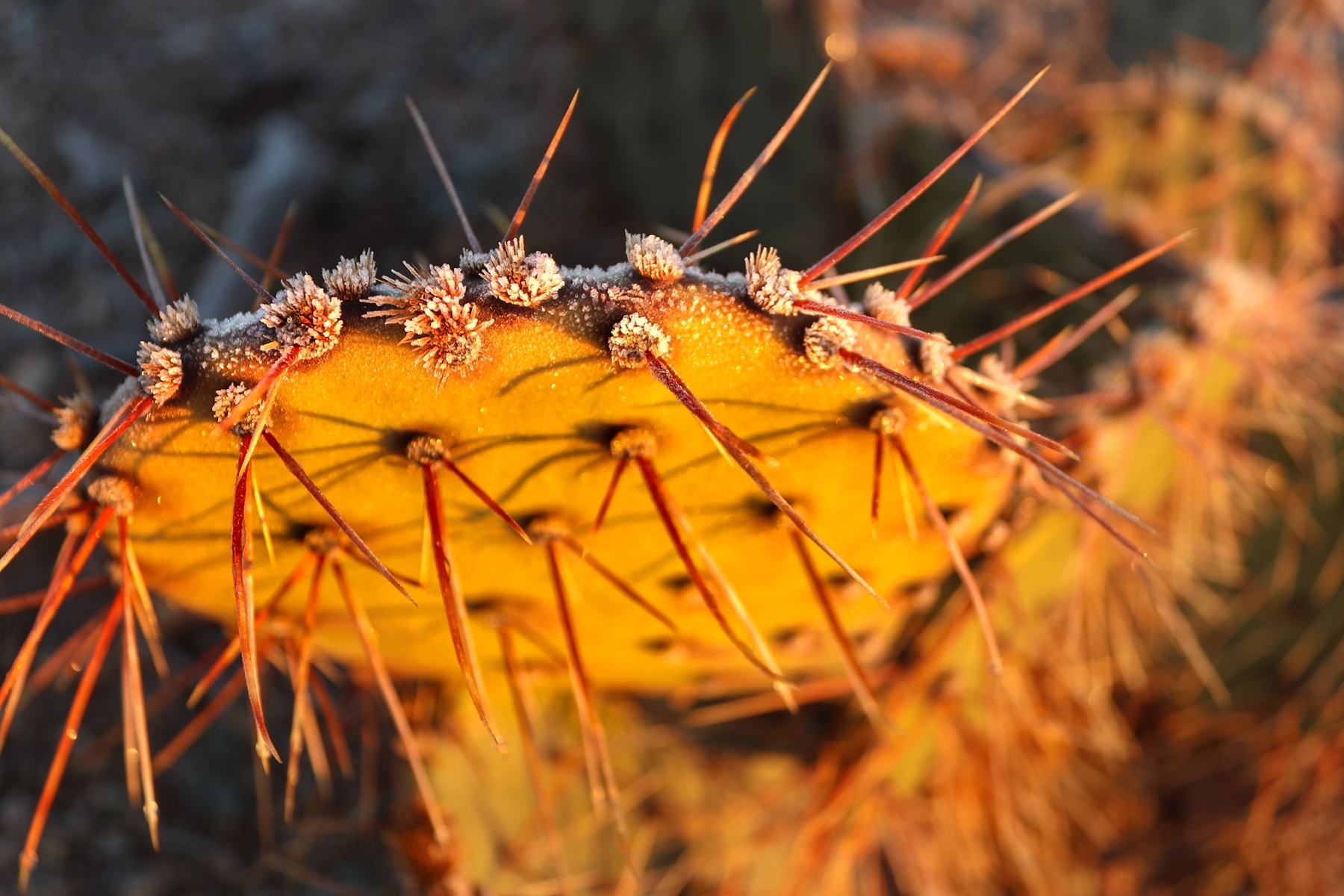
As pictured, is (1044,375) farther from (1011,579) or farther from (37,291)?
(37,291)

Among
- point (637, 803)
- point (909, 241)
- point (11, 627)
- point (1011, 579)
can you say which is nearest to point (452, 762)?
point (637, 803)

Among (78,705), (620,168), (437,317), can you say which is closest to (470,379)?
(437,317)

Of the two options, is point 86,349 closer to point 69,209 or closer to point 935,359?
point 69,209

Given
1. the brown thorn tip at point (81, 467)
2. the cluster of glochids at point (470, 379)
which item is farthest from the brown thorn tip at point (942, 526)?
the brown thorn tip at point (81, 467)

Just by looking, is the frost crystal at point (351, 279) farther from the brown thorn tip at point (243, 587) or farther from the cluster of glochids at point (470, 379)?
the brown thorn tip at point (243, 587)

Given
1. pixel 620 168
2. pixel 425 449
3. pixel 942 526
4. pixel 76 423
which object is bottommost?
pixel 942 526
